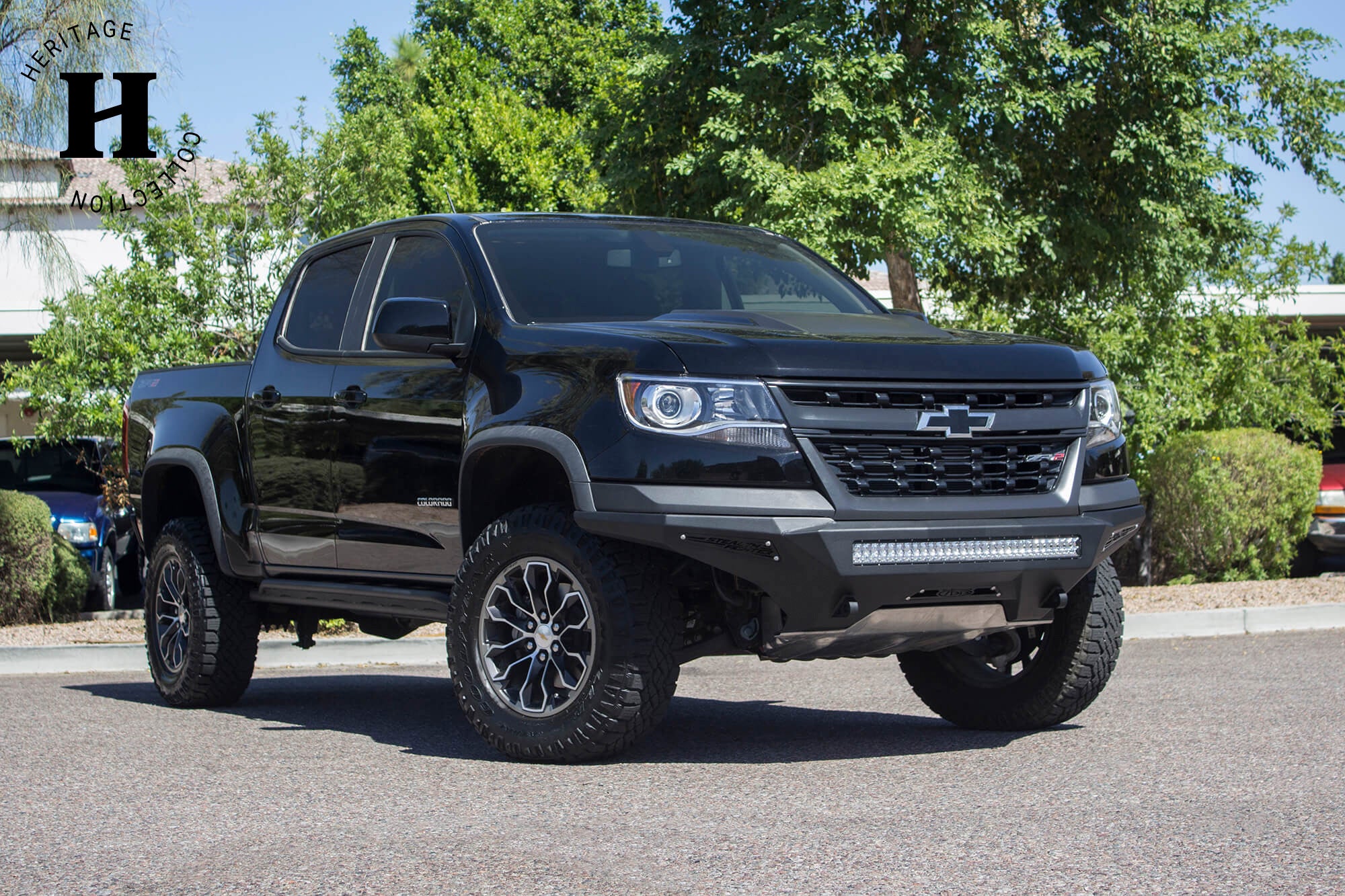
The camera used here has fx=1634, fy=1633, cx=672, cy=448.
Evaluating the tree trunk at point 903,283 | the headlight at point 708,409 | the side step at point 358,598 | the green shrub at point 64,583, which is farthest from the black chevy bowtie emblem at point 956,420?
the tree trunk at point 903,283

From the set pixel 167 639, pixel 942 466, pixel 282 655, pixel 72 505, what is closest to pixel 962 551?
pixel 942 466

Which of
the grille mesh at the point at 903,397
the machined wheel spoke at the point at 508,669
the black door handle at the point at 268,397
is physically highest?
the grille mesh at the point at 903,397

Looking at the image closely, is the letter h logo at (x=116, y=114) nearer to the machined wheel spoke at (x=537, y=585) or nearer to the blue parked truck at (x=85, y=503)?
the blue parked truck at (x=85, y=503)

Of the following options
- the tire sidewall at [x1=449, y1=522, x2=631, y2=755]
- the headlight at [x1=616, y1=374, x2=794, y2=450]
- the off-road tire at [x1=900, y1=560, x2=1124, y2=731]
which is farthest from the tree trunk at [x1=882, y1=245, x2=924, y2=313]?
the headlight at [x1=616, y1=374, x2=794, y2=450]

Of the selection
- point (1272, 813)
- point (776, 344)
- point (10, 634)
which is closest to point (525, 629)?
point (776, 344)

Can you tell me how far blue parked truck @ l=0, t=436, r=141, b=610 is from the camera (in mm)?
15180

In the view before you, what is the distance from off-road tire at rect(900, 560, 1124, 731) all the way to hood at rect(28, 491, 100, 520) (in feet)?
35.0

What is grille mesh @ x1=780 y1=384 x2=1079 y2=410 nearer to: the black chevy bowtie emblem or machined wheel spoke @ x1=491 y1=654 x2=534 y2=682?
the black chevy bowtie emblem

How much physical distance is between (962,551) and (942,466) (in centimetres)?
30

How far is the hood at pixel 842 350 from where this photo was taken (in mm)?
5445

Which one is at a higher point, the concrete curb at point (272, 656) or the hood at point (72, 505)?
the hood at point (72, 505)

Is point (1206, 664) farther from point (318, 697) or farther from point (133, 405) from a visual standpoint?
point (133, 405)

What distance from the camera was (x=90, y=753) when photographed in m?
6.61

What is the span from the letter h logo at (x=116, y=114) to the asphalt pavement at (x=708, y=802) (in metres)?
8.09
